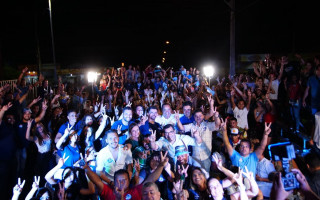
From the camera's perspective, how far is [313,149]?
581cm

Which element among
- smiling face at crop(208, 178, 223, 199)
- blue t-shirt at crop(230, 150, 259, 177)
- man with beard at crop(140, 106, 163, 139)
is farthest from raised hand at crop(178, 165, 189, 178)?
man with beard at crop(140, 106, 163, 139)

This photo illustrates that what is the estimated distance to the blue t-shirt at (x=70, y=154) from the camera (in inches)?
171

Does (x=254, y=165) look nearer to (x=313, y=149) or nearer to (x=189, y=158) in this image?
(x=189, y=158)

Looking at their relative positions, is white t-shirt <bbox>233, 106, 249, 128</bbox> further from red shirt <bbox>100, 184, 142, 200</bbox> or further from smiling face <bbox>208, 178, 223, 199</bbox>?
red shirt <bbox>100, 184, 142, 200</bbox>

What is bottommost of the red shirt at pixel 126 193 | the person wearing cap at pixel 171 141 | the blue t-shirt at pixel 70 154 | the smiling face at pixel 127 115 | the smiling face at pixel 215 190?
the red shirt at pixel 126 193

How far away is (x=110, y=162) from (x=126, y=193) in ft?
2.74

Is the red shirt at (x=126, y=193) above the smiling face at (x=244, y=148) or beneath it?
beneath

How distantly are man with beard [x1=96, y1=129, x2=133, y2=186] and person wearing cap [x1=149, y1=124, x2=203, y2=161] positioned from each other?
0.47 m

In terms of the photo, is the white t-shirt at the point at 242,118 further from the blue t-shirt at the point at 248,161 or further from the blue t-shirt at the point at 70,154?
the blue t-shirt at the point at 70,154

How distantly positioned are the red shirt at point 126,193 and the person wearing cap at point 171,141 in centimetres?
107

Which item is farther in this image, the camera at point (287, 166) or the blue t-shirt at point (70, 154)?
the blue t-shirt at point (70, 154)

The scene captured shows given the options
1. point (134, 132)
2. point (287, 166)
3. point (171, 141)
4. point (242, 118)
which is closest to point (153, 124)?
point (134, 132)

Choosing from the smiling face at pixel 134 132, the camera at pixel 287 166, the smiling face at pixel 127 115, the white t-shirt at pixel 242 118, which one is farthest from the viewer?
the white t-shirt at pixel 242 118

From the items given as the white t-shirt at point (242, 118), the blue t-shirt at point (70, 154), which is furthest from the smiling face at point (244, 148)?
the white t-shirt at point (242, 118)
